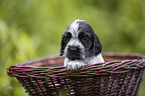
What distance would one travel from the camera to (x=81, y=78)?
3.41 feet

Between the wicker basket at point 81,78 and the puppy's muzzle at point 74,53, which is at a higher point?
the puppy's muzzle at point 74,53

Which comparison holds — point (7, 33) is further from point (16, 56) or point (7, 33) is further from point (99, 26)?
point (99, 26)

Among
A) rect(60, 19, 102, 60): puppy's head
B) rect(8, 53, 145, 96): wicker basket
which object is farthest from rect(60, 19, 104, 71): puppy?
rect(8, 53, 145, 96): wicker basket

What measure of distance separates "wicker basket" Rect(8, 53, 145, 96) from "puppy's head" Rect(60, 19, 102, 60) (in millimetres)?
148

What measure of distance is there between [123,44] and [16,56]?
1.85m

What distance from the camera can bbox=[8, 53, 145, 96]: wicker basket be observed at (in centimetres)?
103

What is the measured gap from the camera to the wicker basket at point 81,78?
1.03 m

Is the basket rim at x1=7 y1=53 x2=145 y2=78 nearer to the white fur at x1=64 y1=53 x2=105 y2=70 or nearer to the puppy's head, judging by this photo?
the white fur at x1=64 y1=53 x2=105 y2=70

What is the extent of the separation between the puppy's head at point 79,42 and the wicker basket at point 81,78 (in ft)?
0.49

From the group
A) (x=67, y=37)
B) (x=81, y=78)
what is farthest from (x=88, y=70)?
(x=67, y=37)

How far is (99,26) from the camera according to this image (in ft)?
10.7

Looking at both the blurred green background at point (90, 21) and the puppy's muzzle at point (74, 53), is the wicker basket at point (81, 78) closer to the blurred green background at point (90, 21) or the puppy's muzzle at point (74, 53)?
the puppy's muzzle at point (74, 53)

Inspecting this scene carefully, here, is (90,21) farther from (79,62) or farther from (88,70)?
(88,70)

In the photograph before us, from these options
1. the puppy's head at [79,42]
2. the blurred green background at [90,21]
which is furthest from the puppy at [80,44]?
the blurred green background at [90,21]
